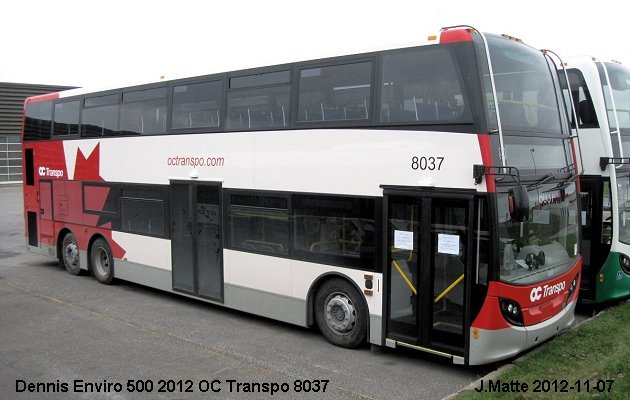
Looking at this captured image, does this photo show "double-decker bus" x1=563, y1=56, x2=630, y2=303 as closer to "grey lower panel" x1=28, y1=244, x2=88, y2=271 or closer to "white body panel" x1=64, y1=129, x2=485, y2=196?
"white body panel" x1=64, y1=129, x2=485, y2=196

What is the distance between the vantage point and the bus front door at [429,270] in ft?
20.2

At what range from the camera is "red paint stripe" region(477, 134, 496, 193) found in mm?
5875

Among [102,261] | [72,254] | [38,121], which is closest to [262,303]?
Answer: [102,261]

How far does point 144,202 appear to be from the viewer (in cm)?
1034

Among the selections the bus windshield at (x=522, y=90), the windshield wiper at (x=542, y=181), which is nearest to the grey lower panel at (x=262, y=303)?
the windshield wiper at (x=542, y=181)

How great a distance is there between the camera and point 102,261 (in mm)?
11797

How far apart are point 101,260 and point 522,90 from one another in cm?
894

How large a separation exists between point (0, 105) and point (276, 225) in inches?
1430

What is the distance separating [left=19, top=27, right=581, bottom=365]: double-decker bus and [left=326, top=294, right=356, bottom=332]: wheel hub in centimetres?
2

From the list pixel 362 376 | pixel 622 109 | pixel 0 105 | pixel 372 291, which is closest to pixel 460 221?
pixel 372 291

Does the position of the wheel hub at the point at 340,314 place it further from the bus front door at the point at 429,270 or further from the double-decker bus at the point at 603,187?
the double-decker bus at the point at 603,187

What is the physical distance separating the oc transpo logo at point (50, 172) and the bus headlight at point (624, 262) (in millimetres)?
10999

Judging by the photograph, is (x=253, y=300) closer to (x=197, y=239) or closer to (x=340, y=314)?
(x=197, y=239)

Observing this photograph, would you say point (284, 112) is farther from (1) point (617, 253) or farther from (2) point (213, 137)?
(1) point (617, 253)
